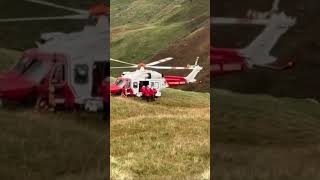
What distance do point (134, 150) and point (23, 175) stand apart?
3.24 metres

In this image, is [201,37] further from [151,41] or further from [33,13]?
[33,13]

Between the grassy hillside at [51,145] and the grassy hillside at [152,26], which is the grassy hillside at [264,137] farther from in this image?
the grassy hillside at [152,26]

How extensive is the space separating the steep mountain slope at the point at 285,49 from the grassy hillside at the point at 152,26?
30.9 ft

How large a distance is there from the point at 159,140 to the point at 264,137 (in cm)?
279

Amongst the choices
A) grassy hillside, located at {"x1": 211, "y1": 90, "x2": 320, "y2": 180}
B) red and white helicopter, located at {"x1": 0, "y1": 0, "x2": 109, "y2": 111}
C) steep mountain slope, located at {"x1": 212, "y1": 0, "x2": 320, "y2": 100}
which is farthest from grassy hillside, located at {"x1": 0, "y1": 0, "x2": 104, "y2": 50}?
grassy hillside, located at {"x1": 211, "y1": 90, "x2": 320, "y2": 180}

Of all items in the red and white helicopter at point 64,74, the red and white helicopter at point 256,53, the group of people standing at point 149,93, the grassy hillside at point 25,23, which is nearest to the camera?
the red and white helicopter at point 64,74

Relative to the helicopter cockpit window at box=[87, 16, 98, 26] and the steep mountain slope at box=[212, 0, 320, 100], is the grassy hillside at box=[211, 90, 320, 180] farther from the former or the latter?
the helicopter cockpit window at box=[87, 16, 98, 26]

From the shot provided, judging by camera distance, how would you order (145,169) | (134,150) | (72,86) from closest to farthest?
1. (145,169)
2. (134,150)
3. (72,86)

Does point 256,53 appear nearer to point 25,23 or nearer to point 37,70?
point 37,70

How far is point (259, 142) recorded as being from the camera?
11.2 m

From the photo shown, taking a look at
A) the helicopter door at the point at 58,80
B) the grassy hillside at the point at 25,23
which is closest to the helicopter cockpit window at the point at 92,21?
the helicopter door at the point at 58,80

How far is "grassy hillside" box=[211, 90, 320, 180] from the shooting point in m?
8.91

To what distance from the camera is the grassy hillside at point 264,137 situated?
891 centimetres

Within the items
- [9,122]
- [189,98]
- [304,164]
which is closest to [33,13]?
[189,98]
